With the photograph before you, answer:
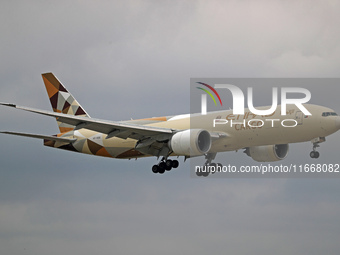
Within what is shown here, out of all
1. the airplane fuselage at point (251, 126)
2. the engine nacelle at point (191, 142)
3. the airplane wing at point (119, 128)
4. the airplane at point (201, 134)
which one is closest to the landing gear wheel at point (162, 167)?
the airplane at point (201, 134)

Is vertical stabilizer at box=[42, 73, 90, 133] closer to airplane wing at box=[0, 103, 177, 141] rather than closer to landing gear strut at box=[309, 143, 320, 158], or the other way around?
airplane wing at box=[0, 103, 177, 141]

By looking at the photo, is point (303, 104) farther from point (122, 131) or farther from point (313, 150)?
point (122, 131)

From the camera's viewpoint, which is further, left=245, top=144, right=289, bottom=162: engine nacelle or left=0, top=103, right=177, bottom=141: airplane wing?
left=245, top=144, right=289, bottom=162: engine nacelle

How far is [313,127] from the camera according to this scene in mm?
42094

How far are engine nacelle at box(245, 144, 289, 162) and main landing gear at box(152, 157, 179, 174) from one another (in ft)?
22.9

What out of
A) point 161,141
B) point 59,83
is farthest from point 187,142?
point 59,83

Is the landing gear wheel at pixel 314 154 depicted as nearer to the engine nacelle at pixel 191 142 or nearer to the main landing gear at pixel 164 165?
the engine nacelle at pixel 191 142

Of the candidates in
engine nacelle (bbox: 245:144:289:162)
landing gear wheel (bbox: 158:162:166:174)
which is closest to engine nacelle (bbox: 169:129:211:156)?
landing gear wheel (bbox: 158:162:166:174)

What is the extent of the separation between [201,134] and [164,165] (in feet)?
14.5

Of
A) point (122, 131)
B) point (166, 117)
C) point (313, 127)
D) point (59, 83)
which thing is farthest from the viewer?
point (59, 83)

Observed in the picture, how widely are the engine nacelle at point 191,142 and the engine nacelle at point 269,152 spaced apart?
7227 millimetres

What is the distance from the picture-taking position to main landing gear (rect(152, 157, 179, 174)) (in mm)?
46469

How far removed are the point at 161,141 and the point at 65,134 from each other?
34.2 ft

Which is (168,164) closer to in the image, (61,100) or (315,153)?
(315,153)
